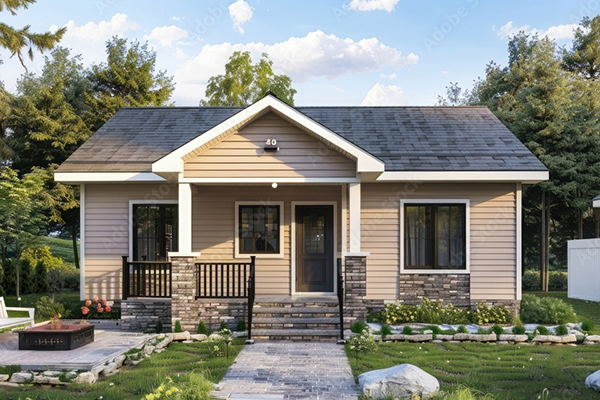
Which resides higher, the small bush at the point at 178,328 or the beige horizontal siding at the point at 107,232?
the beige horizontal siding at the point at 107,232

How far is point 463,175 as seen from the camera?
35.6 feet

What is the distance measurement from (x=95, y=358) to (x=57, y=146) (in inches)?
703

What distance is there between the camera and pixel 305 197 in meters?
11.9

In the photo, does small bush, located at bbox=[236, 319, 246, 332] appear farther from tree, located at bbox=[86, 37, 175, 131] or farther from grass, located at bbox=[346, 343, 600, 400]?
tree, located at bbox=[86, 37, 175, 131]

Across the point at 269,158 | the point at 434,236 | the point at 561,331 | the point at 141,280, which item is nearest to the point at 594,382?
the point at 561,331

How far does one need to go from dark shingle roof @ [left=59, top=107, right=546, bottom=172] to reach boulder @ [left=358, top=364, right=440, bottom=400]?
230 inches

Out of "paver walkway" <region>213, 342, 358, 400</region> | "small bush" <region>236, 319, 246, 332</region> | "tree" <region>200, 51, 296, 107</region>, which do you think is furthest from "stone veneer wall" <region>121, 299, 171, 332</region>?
"tree" <region>200, 51, 296, 107</region>

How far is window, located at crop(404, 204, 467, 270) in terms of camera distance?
11.4 m

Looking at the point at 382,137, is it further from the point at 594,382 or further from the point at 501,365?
the point at 594,382

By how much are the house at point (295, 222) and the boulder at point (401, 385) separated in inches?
162

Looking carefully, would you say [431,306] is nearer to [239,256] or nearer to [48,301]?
[239,256]

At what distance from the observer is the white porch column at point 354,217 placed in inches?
387

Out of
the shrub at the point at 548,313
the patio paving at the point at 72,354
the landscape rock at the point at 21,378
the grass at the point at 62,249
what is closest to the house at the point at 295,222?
the shrub at the point at 548,313

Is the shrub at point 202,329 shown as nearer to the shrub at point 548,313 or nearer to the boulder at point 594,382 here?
the boulder at point 594,382
